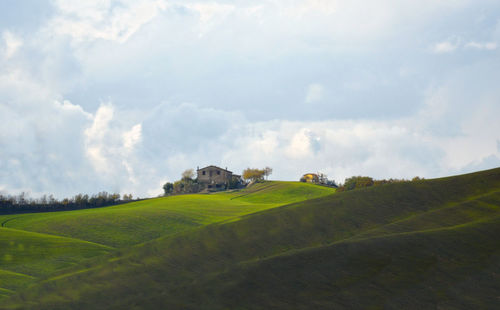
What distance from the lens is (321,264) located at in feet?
79.7

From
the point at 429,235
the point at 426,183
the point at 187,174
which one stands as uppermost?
the point at 187,174

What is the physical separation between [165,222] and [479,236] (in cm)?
3830

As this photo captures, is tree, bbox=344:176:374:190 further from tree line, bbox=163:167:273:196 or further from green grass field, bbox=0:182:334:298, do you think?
tree line, bbox=163:167:273:196

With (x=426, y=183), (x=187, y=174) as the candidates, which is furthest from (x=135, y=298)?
(x=187, y=174)

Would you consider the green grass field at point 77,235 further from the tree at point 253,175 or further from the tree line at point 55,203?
the tree at point 253,175

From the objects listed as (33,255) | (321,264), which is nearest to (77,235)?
(33,255)

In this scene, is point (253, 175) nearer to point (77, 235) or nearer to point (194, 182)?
point (194, 182)

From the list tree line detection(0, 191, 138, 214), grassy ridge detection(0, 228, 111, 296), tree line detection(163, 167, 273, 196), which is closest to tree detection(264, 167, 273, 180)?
tree line detection(163, 167, 273, 196)

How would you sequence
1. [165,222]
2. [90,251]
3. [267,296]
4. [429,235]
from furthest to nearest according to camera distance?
1. [165,222]
2. [90,251]
3. [429,235]
4. [267,296]

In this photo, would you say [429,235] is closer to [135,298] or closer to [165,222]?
[135,298]

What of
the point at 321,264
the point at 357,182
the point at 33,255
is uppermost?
the point at 357,182

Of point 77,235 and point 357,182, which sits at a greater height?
point 357,182

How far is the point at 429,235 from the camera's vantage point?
27.1 metres

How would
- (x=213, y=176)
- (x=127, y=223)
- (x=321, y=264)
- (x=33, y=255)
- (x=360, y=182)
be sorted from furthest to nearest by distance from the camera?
1. (x=213, y=176)
2. (x=360, y=182)
3. (x=127, y=223)
4. (x=33, y=255)
5. (x=321, y=264)
